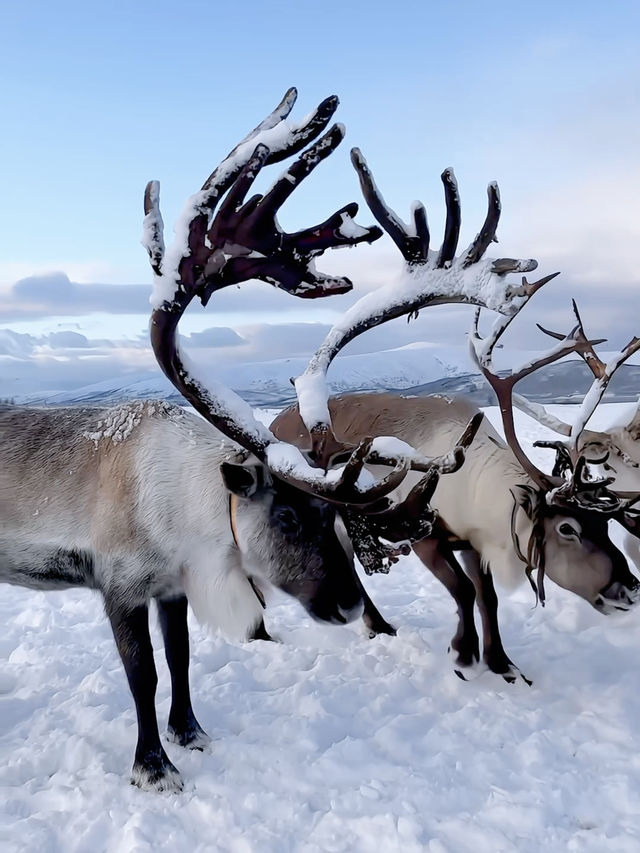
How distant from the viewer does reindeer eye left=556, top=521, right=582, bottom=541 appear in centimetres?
389

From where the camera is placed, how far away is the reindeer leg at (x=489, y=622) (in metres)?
4.13

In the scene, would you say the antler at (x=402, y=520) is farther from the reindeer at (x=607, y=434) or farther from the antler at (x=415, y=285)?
the reindeer at (x=607, y=434)

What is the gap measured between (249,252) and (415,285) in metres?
1.03

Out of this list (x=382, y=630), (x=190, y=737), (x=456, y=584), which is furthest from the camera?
(x=382, y=630)

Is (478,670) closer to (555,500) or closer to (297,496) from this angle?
(555,500)

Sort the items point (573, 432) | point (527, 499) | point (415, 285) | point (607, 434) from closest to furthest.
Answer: point (415, 285), point (527, 499), point (573, 432), point (607, 434)

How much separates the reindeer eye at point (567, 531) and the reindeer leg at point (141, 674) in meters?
2.37

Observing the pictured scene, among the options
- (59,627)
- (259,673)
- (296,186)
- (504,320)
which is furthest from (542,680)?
(59,627)

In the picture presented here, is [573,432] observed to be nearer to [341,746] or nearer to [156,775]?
[341,746]

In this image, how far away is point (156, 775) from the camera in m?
3.01

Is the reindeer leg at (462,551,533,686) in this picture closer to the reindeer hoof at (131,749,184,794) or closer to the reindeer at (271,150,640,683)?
the reindeer at (271,150,640,683)

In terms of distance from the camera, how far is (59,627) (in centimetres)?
509

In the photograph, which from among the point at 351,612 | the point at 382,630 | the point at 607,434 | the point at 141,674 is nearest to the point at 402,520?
the point at 351,612

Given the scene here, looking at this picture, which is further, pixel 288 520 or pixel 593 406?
pixel 593 406
